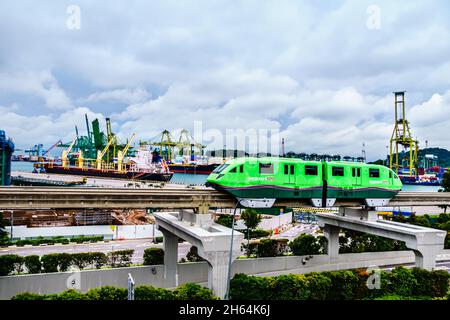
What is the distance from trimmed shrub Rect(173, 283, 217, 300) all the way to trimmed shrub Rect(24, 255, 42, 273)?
14.4 metres

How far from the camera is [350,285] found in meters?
26.8

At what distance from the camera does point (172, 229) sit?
28.0m

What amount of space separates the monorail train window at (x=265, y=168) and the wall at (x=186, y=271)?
9.68 metres

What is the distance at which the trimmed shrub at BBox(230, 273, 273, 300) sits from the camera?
23312 millimetres

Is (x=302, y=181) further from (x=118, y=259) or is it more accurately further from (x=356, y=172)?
(x=118, y=259)

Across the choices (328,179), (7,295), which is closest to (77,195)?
(7,295)

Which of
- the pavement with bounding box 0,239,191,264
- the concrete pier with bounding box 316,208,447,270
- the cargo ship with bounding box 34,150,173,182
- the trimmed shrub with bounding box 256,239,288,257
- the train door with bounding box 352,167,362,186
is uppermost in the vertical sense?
the cargo ship with bounding box 34,150,173,182

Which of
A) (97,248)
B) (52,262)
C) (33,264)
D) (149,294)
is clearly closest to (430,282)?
(149,294)

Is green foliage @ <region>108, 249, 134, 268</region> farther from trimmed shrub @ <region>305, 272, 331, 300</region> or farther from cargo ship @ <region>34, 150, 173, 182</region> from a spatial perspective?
cargo ship @ <region>34, 150, 173, 182</region>

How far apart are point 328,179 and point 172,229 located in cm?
1332

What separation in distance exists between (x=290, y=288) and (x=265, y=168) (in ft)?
28.3

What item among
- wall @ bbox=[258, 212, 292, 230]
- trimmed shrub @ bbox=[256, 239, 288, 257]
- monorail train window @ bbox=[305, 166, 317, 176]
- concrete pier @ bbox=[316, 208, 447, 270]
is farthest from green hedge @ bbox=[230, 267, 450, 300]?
wall @ bbox=[258, 212, 292, 230]
